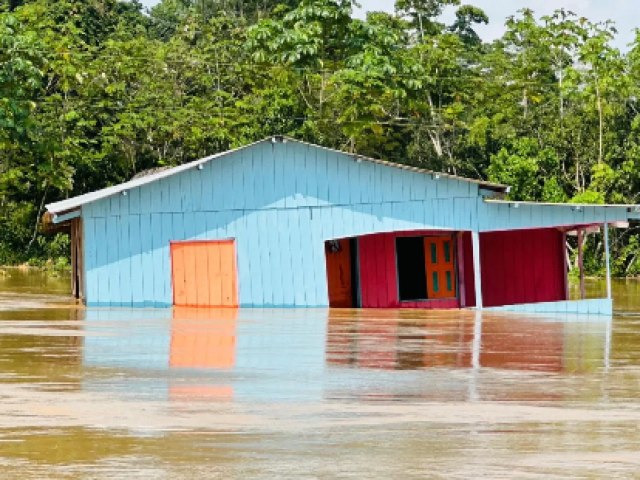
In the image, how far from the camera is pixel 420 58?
47656 mm

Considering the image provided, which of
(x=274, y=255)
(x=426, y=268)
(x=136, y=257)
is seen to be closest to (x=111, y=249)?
(x=136, y=257)

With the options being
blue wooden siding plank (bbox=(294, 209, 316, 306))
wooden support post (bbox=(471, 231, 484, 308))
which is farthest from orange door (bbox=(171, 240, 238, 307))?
wooden support post (bbox=(471, 231, 484, 308))

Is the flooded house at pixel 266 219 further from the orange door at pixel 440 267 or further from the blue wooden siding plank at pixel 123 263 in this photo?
the orange door at pixel 440 267

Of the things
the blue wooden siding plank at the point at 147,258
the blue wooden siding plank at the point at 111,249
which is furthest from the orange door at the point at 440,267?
the blue wooden siding plank at the point at 111,249

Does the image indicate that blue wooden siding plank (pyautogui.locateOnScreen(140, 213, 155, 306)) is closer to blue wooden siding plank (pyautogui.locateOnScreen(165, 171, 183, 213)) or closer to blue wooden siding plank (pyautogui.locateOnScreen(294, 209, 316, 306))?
blue wooden siding plank (pyautogui.locateOnScreen(165, 171, 183, 213))

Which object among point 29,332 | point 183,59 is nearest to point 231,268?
point 29,332

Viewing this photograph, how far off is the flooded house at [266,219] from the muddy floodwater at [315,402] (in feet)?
17.1

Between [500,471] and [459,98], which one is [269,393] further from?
[459,98]

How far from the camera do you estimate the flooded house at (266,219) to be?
24562mm

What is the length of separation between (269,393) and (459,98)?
3742 cm

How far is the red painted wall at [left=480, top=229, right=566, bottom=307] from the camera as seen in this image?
2745cm

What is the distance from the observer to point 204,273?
974 inches

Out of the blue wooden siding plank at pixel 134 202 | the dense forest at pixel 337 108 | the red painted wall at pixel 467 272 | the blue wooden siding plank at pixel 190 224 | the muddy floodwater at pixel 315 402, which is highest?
the dense forest at pixel 337 108

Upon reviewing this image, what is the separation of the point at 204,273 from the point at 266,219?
138 centimetres
